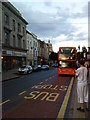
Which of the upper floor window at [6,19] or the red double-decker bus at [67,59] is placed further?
the upper floor window at [6,19]

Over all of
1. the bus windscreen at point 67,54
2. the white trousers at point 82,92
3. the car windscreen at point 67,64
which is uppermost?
the bus windscreen at point 67,54

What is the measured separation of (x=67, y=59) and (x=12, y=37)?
777 inches

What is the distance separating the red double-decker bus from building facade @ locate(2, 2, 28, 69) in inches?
530

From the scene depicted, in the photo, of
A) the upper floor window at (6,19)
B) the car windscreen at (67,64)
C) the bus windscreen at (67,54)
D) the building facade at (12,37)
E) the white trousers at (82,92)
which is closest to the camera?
the white trousers at (82,92)

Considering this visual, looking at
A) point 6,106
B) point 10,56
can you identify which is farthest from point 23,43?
point 6,106

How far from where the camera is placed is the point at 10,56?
37.3m

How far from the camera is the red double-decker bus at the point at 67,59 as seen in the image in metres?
22.2

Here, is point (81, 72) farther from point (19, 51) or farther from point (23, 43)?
point (23, 43)

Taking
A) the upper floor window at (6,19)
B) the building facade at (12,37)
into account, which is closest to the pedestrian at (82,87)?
the building facade at (12,37)

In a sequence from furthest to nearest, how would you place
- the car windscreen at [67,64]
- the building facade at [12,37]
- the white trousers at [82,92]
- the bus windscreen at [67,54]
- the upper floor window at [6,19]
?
the upper floor window at [6,19] < the building facade at [12,37] < the car windscreen at [67,64] < the bus windscreen at [67,54] < the white trousers at [82,92]

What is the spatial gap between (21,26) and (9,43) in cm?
1040

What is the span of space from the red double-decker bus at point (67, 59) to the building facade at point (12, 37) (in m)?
13.5

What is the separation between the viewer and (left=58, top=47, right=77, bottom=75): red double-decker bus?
22172mm

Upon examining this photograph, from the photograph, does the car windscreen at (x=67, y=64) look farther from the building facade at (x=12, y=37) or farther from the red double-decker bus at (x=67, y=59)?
the building facade at (x=12, y=37)
